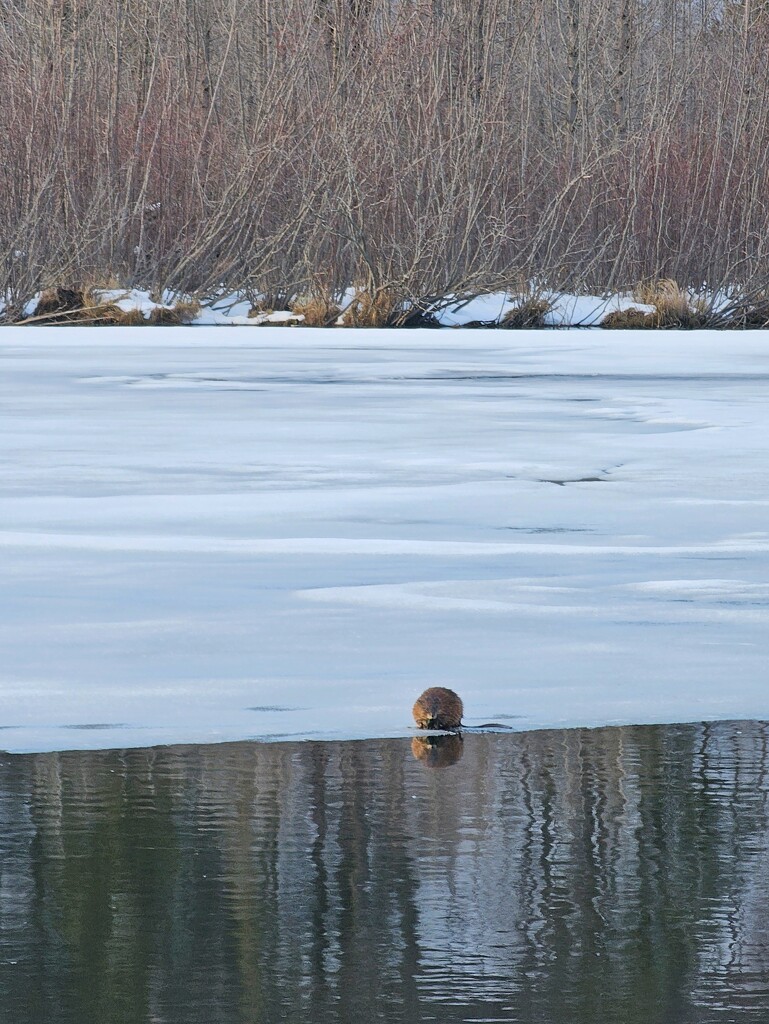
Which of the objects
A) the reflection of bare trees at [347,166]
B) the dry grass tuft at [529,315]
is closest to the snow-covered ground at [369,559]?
the dry grass tuft at [529,315]

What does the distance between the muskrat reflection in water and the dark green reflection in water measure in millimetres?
10

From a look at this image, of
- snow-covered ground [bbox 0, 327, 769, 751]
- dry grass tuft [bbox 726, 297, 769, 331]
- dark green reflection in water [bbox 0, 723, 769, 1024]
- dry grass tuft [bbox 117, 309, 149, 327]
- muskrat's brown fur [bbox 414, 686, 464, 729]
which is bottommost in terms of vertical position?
dark green reflection in water [bbox 0, 723, 769, 1024]

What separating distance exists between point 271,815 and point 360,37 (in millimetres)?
19458

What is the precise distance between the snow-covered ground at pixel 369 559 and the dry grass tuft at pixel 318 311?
339 inches

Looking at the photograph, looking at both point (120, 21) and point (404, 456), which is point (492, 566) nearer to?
point (404, 456)

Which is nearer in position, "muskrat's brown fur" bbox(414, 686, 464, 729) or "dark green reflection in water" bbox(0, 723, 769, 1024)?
"dark green reflection in water" bbox(0, 723, 769, 1024)

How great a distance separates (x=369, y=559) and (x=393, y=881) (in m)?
2.86

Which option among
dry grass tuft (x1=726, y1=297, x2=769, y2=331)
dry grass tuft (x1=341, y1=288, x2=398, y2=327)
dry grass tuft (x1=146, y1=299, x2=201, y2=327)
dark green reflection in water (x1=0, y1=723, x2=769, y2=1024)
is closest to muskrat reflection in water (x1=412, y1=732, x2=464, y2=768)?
dark green reflection in water (x1=0, y1=723, x2=769, y2=1024)

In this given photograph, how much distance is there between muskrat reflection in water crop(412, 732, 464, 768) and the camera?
11.5ft

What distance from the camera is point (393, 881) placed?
2.73 meters

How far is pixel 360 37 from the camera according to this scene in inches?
854

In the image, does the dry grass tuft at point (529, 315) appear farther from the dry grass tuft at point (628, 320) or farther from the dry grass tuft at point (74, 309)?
the dry grass tuft at point (74, 309)

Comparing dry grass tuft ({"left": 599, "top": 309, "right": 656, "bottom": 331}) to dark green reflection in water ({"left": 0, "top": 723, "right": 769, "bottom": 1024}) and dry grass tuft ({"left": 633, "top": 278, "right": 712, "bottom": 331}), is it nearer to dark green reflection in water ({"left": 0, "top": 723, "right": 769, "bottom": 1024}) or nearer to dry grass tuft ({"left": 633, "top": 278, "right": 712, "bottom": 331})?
dry grass tuft ({"left": 633, "top": 278, "right": 712, "bottom": 331})

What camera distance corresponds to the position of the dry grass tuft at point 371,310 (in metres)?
20.4
